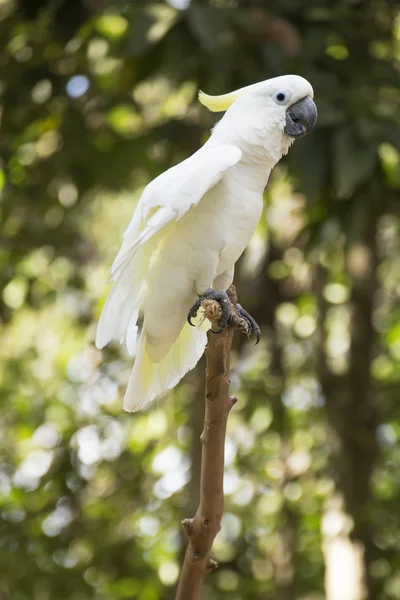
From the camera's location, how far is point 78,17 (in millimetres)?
2402

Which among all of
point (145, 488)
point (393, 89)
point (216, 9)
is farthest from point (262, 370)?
point (216, 9)

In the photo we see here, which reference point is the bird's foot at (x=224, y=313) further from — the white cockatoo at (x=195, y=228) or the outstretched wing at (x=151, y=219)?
the outstretched wing at (x=151, y=219)

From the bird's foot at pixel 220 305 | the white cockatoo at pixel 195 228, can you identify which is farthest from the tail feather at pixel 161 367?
the bird's foot at pixel 220 305

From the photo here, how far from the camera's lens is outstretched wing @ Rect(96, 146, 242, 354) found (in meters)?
1.63

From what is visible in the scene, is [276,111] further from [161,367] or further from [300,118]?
[161,367]

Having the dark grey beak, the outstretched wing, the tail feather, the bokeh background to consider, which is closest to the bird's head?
the dark grey beak

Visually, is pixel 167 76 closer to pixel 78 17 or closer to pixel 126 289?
pixel 78 17

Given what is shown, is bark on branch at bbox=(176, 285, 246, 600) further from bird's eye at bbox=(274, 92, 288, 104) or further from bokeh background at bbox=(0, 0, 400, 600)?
bokeh background at bbox=(0, 0, 400, 600)

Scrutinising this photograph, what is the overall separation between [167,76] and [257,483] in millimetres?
1779

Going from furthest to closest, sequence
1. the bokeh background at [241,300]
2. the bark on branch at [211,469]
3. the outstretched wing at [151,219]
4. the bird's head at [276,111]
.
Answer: the bokeh background at [241,300], the bird's head at [276,111], the outstretched wing at [151,219], the bark on branch at [211,469]

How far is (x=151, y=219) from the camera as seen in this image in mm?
1653

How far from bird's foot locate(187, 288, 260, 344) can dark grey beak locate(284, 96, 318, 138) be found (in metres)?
0.39

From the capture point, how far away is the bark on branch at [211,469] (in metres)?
1.50

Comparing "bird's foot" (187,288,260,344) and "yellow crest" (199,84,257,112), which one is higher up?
"yellow crest" (199,84,257,112)
